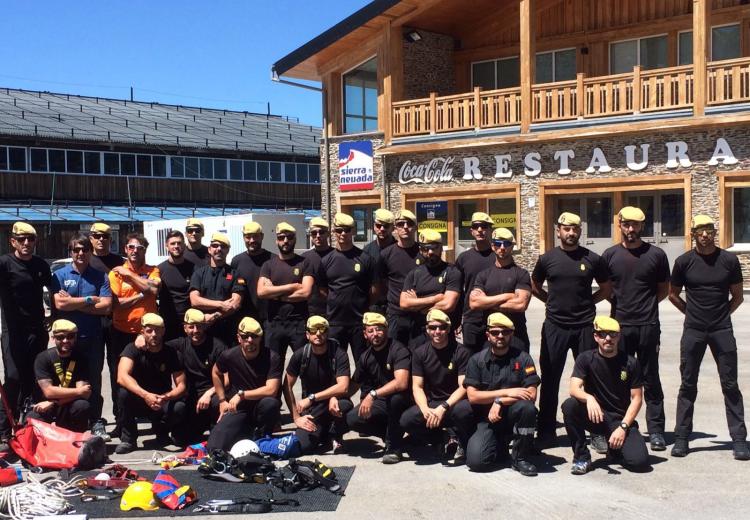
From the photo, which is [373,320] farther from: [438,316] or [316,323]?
[438,316]

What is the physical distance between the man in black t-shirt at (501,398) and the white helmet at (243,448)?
1.76 meters

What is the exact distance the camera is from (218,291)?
823cm

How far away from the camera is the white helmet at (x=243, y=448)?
669 cm

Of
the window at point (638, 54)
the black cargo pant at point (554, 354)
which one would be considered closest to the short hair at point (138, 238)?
the black cargo pant at point (554, 354)

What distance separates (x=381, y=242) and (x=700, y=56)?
45.6 feet

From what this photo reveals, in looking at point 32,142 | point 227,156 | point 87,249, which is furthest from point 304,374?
point 227,156

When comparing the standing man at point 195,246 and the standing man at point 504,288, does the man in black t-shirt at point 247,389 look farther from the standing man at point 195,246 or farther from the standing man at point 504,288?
the standing man at point 504,288

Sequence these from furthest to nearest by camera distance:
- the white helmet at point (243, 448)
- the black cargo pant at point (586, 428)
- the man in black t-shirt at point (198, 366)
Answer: the man in black t-shirt at point (198, 366)
the white helmet at point (243, 448)
the black cargo pant at point (586, 428)

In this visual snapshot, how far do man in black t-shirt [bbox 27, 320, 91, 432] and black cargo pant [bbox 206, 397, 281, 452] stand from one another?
3.98 feet

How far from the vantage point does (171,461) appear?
6875 millimetres

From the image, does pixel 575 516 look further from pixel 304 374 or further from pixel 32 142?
pixel 32 142

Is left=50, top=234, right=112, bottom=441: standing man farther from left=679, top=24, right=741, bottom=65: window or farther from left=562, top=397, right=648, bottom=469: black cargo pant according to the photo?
left=679, top=24, right=741, bottom=65: window

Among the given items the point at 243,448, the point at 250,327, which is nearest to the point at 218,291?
the point at 250,327

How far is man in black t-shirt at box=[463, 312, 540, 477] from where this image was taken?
21.6 ft
